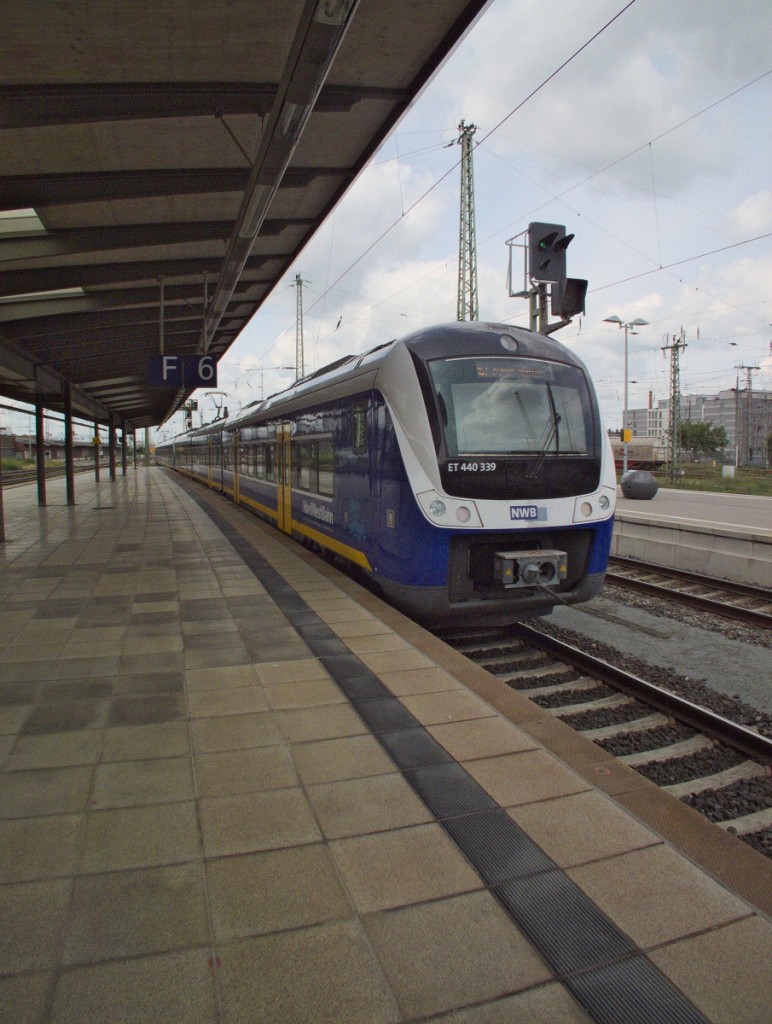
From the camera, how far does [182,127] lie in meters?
6.17

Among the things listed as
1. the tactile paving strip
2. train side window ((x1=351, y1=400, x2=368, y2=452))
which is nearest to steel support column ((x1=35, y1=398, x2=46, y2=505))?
train side window ((x1=351, y1=400, x2=368, y2=452))

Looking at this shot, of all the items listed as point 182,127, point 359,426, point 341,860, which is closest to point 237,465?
point 359,426

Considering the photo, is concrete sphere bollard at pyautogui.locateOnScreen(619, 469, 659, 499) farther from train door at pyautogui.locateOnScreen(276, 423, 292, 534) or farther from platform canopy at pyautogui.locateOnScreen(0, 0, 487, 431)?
platform canopy at pyautogui.locateOnScreen(0, 0, 487, 431)

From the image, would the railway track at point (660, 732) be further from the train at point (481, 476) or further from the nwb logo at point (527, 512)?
the nwb logo at point (527, 512)

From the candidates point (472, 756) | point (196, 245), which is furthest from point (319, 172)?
point (472, 756)

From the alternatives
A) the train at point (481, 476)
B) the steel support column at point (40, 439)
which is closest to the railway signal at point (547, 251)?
the train at point (481, 476)

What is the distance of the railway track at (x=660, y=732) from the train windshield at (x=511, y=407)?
1892 mm

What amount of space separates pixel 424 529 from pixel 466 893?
3554 mm

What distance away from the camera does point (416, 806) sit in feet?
9.34

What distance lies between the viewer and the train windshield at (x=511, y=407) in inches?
227

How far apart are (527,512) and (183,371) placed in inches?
339

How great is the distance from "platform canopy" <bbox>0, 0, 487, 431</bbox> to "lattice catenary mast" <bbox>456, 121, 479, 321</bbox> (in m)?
9.18

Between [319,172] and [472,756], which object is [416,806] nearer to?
[472,756]

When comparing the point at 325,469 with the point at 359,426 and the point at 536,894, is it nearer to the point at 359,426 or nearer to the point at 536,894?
the point at 359,426
